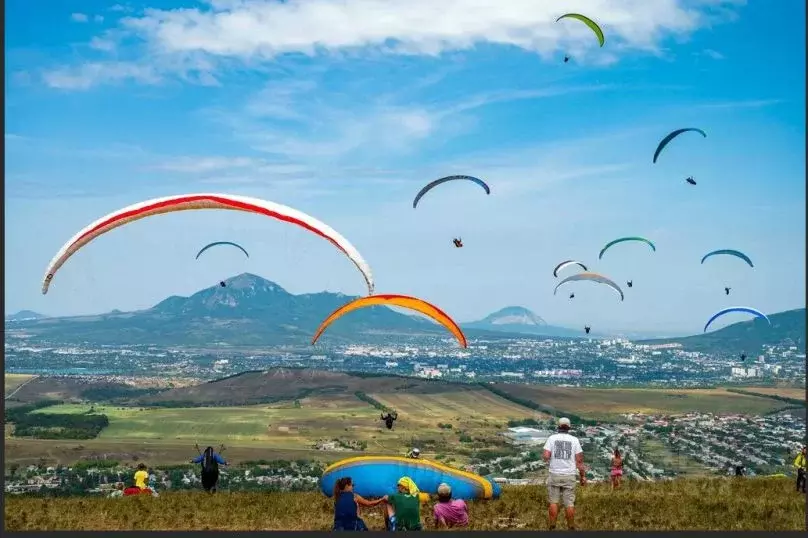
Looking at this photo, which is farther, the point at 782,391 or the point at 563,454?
the point at 782,391

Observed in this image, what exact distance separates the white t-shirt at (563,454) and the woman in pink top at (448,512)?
1.67 m

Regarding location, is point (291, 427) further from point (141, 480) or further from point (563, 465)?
point (563, 465)

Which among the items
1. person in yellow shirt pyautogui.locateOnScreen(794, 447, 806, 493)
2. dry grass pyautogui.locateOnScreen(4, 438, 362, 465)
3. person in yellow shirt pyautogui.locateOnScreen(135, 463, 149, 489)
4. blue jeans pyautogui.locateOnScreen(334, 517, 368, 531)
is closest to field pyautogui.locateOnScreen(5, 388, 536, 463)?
dry grass pyautogui.locateOnScreen(4, 438, 362, 465)

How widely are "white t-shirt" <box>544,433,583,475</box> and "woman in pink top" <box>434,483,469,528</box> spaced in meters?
1.67

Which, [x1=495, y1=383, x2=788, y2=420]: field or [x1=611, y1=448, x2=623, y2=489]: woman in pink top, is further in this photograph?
[x1=495, y1=383, x2=788, y2=420]: field

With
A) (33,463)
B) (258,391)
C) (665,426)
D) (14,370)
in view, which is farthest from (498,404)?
(14,370)

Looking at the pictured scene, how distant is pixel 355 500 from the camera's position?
45.4 ft

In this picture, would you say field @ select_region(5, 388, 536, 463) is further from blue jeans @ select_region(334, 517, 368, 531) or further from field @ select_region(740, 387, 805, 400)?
blue jeans @ select_region(334, 517, 368, 531)

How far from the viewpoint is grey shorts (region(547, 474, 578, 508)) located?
14648 millimetres

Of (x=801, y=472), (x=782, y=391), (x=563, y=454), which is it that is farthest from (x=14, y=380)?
(x=563, y=454)

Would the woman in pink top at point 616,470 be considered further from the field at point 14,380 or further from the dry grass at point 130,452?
the field at point 14,380

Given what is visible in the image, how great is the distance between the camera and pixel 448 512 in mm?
14852

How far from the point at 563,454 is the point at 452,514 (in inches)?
83.5

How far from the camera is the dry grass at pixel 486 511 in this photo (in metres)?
15.8
